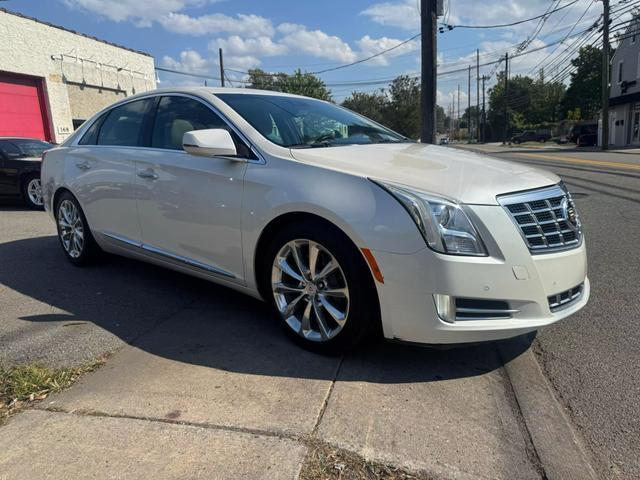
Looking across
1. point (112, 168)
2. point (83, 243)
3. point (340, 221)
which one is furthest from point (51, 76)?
point (340, 221)

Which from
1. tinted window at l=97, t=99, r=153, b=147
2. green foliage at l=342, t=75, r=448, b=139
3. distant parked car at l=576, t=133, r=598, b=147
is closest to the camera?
tinted window at l=97, t=99, r=153, b=147

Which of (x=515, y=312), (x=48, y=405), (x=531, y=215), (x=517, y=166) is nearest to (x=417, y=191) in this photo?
(x=531, y=215)

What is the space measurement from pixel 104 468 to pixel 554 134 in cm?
7548

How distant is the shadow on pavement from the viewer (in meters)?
2.99

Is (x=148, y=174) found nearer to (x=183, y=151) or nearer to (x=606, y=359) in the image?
(x=183, y=151)

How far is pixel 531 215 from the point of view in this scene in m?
2.74

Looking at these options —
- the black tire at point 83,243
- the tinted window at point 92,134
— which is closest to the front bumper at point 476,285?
the black tire at point 83,243

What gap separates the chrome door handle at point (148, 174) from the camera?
3.92m

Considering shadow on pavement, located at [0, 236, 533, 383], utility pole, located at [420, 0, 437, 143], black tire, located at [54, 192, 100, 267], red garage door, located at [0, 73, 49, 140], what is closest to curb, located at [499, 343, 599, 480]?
shadow on pavement, located at [0, 236, 533, 383]

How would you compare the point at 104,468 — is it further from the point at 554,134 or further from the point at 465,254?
the point at 554,134

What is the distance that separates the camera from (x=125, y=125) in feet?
14.9

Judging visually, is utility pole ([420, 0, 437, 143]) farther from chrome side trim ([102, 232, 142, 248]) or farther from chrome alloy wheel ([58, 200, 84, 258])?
chrome side trim ([102, 232, 142, 248])

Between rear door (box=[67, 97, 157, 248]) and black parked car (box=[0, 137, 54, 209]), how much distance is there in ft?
18.6

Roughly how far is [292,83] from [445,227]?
55.3 m
